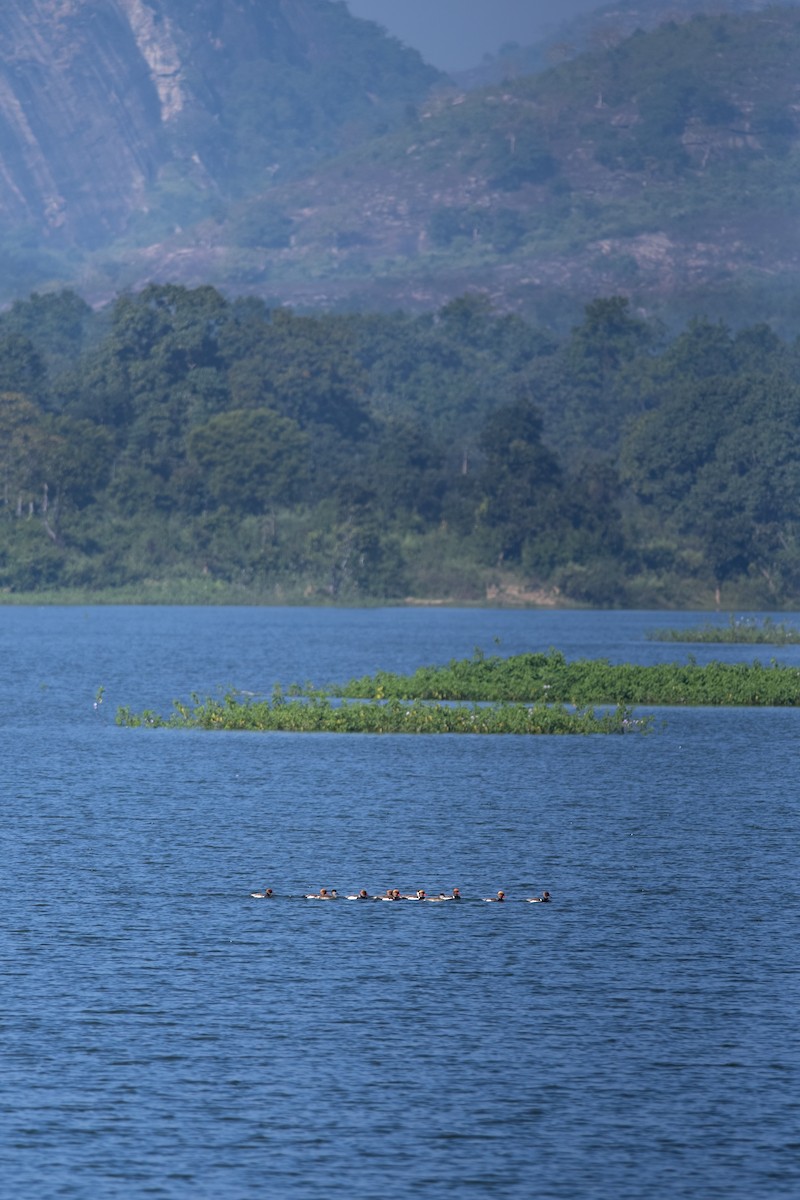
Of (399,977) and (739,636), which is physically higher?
(739,636)

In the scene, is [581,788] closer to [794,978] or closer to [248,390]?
[794,978]

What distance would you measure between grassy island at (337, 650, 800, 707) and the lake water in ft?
29.1

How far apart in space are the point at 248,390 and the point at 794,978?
150368mm

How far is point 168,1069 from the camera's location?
1017 inches

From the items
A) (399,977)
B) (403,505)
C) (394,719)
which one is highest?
(403,505)

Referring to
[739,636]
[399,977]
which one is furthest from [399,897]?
[739,636]

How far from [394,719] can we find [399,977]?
32460 millimetres

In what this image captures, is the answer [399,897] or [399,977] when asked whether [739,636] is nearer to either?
[399,897]

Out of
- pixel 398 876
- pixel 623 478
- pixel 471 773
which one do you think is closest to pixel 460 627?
pixel 623 478

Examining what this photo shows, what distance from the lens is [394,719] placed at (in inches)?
A: 2485

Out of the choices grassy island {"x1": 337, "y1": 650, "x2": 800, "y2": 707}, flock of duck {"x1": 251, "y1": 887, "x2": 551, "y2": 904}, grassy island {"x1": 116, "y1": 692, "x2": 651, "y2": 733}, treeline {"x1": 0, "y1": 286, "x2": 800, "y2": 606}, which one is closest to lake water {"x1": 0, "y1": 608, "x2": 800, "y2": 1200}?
flock of duck {"x1": 251, "y1": 887, "x2": 551, "y2": 904}

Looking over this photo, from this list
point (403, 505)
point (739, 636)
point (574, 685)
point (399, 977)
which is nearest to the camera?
point (399, 977)

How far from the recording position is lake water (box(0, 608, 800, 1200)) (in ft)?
75.5

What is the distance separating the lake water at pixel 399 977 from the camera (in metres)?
23.0
